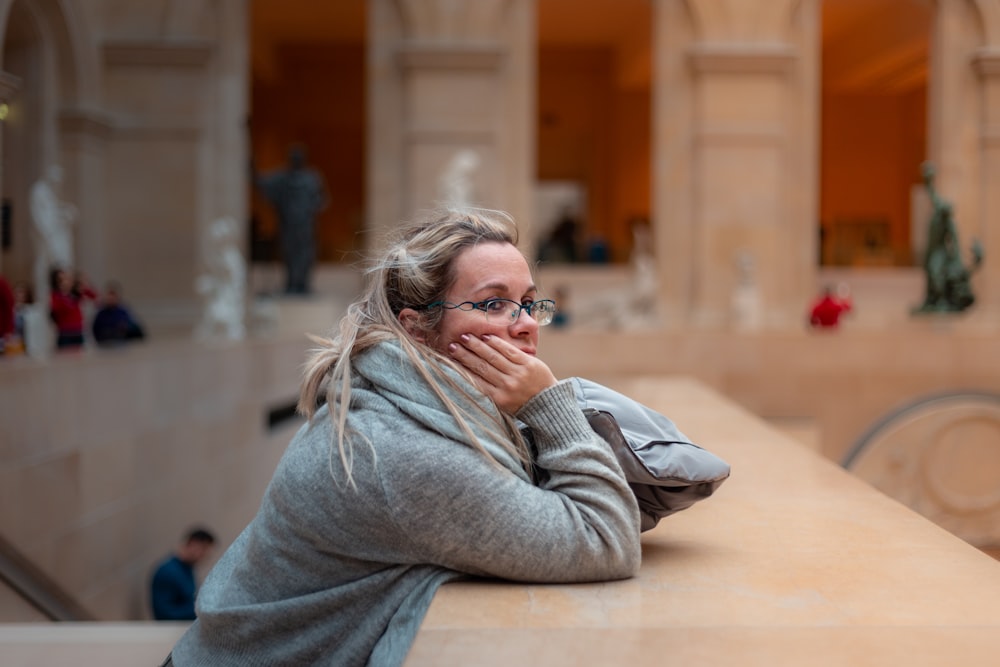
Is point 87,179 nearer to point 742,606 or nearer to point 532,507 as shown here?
point 532,507

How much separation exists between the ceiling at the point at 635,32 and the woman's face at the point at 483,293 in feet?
74.4

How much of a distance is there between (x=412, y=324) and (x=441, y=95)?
18.0 m

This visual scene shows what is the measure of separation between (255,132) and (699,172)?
15.6 meters

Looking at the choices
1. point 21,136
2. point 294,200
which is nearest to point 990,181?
point 294,200

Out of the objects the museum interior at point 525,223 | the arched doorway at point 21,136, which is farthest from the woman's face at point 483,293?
the arched doorway at point 21,136

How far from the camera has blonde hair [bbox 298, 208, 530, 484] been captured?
8.75ft

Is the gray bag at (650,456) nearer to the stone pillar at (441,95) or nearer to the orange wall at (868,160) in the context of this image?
the stone pillar at (441,95)

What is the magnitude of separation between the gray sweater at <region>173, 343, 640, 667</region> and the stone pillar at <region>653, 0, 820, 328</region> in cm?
1779

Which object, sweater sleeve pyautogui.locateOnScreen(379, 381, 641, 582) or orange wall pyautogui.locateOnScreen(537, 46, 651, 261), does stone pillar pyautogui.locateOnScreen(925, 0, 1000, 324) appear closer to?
orange wall pyautogui.locateOnScreen(537, 46, 651, 261)

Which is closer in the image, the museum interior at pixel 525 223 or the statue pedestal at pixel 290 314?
the museum interior at pixel 525 223

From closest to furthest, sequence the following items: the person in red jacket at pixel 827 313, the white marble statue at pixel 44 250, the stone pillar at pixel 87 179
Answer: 1. the white marble statue at pixel 44 250
2. the person in red jacket at pixel 827 313
3. the stone pillar at pixel 87 179

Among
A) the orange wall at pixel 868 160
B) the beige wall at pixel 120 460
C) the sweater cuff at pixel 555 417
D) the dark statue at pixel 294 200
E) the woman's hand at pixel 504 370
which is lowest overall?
the beige wall at pixel 120 460

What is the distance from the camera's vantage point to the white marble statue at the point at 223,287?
52.2 feet

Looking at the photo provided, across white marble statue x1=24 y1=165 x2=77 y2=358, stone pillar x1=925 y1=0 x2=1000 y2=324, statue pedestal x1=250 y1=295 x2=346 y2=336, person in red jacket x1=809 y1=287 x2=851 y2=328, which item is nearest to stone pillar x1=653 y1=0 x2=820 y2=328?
stone pillar x1=925 y1=0 x2=1000 y2=324
